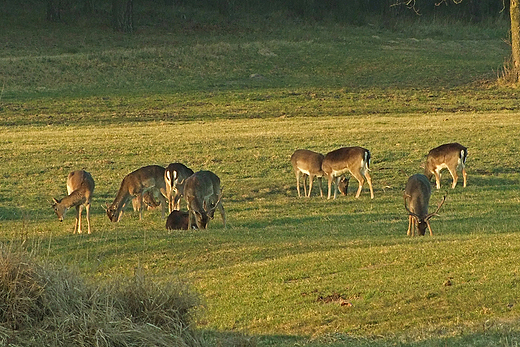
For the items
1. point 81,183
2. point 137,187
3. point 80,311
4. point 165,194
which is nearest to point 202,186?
point 137,187

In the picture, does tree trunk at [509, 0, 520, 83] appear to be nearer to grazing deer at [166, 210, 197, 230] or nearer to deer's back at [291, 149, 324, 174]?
deer's back at [291, 149, 324, 174]

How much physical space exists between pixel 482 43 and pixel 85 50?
80.7ft

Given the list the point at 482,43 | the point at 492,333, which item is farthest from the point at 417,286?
the point at 482,43

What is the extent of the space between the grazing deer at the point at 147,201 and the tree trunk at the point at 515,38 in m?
21.5

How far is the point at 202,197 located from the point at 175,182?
147 cm

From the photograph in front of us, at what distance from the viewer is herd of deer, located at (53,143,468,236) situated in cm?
1560

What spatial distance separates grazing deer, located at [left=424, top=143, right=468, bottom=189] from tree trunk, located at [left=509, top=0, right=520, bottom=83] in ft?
55.5

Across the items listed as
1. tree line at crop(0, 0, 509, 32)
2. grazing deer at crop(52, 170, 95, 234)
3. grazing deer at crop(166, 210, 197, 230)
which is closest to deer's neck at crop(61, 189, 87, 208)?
grazing deer at crop(52, 170, 95, 234)

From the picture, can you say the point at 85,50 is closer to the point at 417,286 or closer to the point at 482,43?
the point at 482,43

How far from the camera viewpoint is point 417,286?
10352 millimetres

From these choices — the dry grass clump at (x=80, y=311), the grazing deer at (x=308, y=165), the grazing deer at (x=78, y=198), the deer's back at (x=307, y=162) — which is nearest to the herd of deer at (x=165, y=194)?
the grazing deer at (x=78, y=198)

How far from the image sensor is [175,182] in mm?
18078

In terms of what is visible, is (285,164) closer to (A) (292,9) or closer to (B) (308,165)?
(B) (308,165)

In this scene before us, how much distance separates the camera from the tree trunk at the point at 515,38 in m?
35.8
